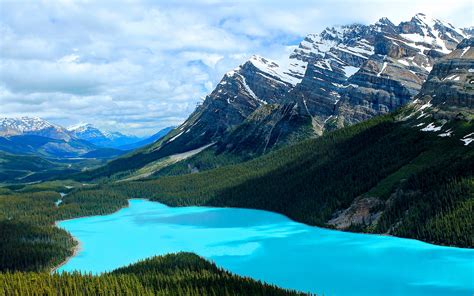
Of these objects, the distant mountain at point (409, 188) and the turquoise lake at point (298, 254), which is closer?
the turquoise lake at point (298, 254)

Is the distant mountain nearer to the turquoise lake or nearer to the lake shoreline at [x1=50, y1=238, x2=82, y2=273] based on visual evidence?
the turquoise lake

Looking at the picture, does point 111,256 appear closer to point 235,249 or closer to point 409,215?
point 235,249

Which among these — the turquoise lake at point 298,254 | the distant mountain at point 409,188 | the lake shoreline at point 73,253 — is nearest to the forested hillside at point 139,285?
the turquoise lake at point 298,254

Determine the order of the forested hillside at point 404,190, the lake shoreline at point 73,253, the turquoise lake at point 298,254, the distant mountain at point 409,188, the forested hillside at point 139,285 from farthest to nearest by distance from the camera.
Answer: the distant mountain at point 409,188 → the forested hillside at point 404,190 → the lake shoreline at point 73,253 → the turquoise lake at point 298,254 → the forested hillside at point 139,285

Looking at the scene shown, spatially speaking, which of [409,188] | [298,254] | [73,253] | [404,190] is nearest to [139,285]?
[298,254]

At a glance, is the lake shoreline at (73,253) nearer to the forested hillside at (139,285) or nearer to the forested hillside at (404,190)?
the forested hillside at (139,285)

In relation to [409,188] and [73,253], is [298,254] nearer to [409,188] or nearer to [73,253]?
[409,188]

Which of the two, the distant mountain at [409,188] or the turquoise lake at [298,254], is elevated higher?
the distant mountain at [409,188]

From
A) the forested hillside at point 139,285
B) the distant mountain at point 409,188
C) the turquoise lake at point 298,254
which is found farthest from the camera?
the distant mountain at point 409,188

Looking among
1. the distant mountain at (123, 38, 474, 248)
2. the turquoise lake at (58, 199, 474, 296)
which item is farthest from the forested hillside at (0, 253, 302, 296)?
the distant mountain at (123, 38, 474, 248)
